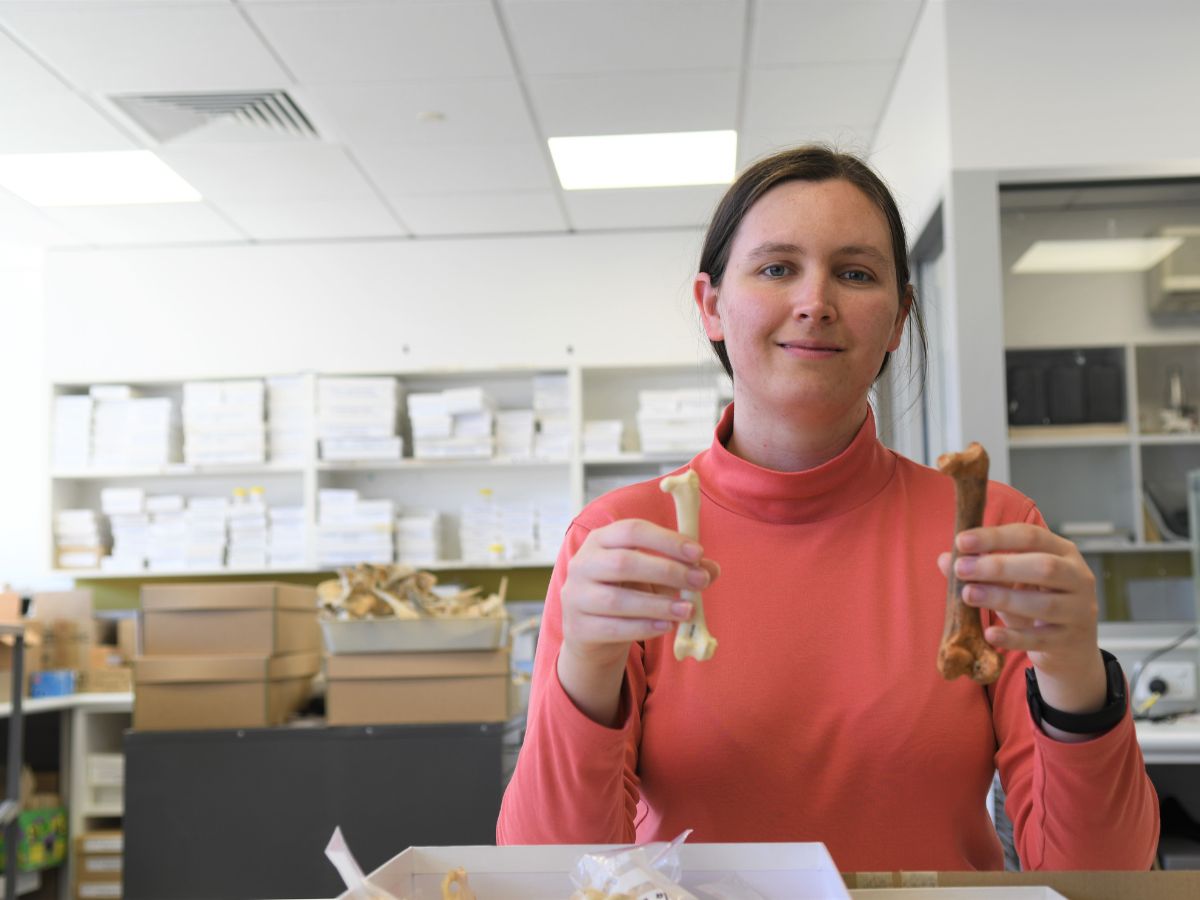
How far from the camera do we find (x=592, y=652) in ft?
2.68

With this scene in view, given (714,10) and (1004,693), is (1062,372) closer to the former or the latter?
(714,10)

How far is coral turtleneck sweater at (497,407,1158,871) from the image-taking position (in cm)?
100

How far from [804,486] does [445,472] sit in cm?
397

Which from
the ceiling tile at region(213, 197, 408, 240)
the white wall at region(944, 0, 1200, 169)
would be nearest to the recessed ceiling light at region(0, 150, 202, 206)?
the ceiling tile at region(213, 197, 408, 240)

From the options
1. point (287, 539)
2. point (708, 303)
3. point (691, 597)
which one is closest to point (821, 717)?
point (691, 597)

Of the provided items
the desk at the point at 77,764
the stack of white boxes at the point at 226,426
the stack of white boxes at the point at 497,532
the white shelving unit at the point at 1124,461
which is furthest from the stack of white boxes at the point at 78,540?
the white shelving unit at the point at 1124,461

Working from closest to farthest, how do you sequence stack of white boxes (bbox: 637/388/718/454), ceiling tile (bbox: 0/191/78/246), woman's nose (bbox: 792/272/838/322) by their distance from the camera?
woman's nose (bbox: 792/272/838/322), ceiling tile (bbox: 0/191/78/246), stack of white boxes (bbox: 637/388/718/454)

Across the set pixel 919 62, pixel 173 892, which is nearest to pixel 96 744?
pixel 173 892

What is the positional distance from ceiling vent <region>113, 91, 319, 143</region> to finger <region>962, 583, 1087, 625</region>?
3.17 metres

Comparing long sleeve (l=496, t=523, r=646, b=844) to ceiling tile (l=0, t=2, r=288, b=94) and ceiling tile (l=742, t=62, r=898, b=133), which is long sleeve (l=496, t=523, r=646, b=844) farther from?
ceiling tile (l=742, t=62, r=898, b=133)

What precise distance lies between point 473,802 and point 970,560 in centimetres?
220

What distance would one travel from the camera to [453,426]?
474 cm

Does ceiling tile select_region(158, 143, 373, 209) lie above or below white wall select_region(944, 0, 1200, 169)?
above

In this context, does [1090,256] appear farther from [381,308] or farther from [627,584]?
[381,308]
